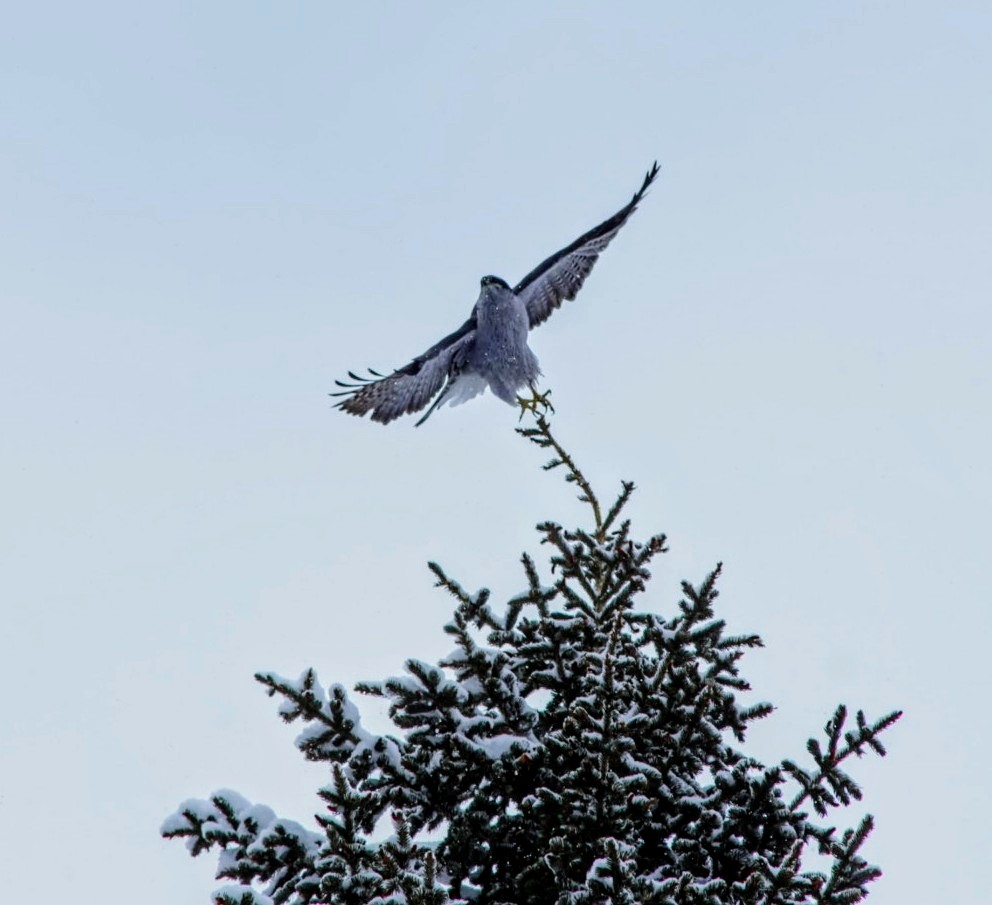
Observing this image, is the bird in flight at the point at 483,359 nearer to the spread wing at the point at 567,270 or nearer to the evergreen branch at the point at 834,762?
A: the spread wing at the point at 567,270

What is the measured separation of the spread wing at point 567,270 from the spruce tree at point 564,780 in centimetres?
517

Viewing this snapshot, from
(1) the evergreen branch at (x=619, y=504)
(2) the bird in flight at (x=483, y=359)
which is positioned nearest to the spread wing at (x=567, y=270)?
(2) the bird in flight at (x=483, y=359)

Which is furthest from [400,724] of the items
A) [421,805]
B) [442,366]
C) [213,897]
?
[442,366]

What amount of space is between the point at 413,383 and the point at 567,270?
189 cm

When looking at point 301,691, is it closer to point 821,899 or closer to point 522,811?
point 522,811

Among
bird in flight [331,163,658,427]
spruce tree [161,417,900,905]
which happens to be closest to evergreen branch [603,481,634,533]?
spruce tree [161,417,900,905]

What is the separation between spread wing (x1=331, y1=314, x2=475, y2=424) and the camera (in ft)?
32.6

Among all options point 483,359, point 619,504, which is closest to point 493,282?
point 483,359

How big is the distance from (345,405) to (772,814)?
6140mm

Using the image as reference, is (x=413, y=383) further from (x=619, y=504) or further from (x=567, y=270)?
(x=619, y=504)

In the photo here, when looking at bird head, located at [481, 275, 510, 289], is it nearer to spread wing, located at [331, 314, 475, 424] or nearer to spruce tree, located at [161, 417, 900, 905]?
spread wing, located at [331, 314, 475, 424]

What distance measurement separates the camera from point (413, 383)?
10.2 m

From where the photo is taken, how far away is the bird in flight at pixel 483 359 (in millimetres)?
9680

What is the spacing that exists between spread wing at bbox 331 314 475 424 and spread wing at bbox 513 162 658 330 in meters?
0.89
